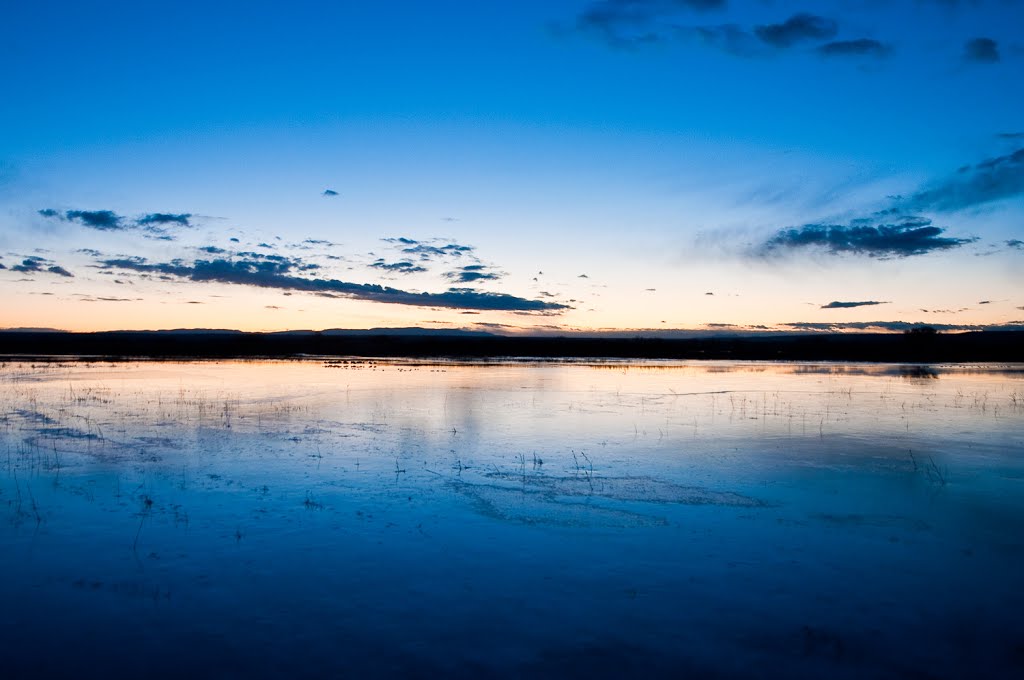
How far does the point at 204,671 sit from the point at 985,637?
290 inches

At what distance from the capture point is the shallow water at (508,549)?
652 cm

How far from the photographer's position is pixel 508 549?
9.34m

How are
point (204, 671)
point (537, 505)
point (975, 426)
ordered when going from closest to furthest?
1. point (204, 671)
2. point (537, 505)
3. point (975, 426)

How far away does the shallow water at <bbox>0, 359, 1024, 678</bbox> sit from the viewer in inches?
257

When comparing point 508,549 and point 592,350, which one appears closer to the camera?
point 508,549

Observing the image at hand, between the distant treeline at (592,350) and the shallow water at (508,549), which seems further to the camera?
the distant treeline at (592,350)

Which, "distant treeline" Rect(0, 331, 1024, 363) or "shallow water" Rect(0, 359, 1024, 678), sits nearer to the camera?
"shallow water" Rect(0, 359, 1024, 678)

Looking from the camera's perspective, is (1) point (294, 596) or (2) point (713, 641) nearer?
(2) point (713, 641)

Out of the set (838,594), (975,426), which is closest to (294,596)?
(838,594)

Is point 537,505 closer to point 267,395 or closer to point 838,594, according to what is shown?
point 838,594

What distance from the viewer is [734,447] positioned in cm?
1714

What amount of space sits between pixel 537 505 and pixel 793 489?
4.93 m

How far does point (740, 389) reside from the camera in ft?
108

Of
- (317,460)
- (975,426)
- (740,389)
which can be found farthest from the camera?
(740,389)
